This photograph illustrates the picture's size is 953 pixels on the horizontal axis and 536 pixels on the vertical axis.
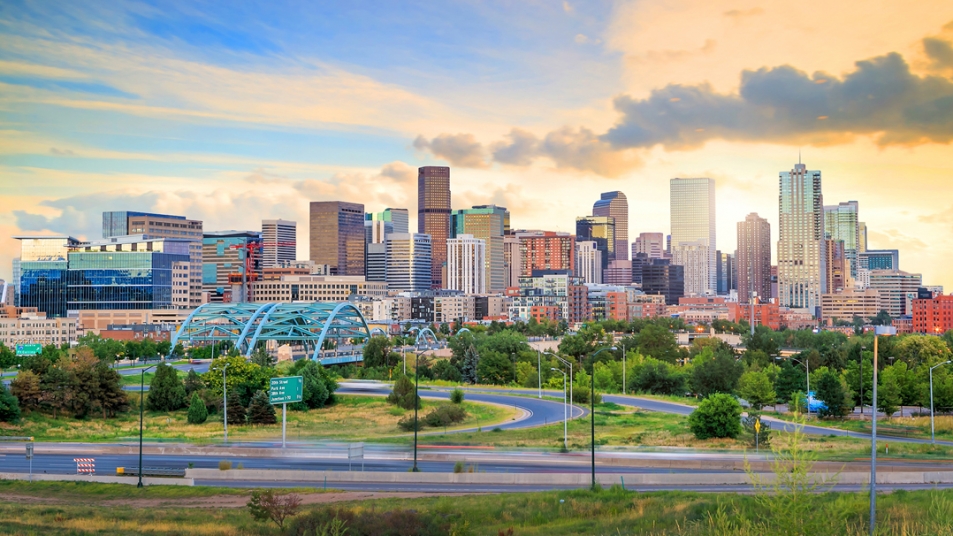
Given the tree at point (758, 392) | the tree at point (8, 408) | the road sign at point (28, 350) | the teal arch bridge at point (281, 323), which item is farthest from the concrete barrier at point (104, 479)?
the teal arch bridge at point (281, 323)

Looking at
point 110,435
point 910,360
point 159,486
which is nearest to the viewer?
point 159,486

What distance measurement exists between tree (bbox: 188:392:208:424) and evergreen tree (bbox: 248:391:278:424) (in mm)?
3930

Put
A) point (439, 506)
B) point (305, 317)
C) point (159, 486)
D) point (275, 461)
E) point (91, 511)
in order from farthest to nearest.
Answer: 1. point (305, 317)
2. point (275, 461)
3. point (159, 486)
4. point (91, 511)
5. point (439, 506)

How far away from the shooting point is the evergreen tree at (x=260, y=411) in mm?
68812

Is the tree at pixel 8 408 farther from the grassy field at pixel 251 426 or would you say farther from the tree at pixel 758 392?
the tree at pixel 758 392

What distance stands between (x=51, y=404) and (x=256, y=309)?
219 ft

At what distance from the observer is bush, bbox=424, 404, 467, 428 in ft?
220

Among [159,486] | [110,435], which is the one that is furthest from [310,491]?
[110,435]

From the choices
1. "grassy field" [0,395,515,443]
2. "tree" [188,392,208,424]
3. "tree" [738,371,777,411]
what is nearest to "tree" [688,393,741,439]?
"grassy field" [0,395,515,443]

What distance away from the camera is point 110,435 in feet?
213

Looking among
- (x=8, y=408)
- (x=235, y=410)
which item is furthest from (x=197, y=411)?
(x=8, y=408)

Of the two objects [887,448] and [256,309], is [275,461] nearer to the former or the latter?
[887,448]

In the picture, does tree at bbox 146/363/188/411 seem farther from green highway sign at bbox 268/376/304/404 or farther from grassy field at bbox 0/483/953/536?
grassy field at bbox 0/483/953/536

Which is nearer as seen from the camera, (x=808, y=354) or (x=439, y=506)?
(x=439, y=506)
